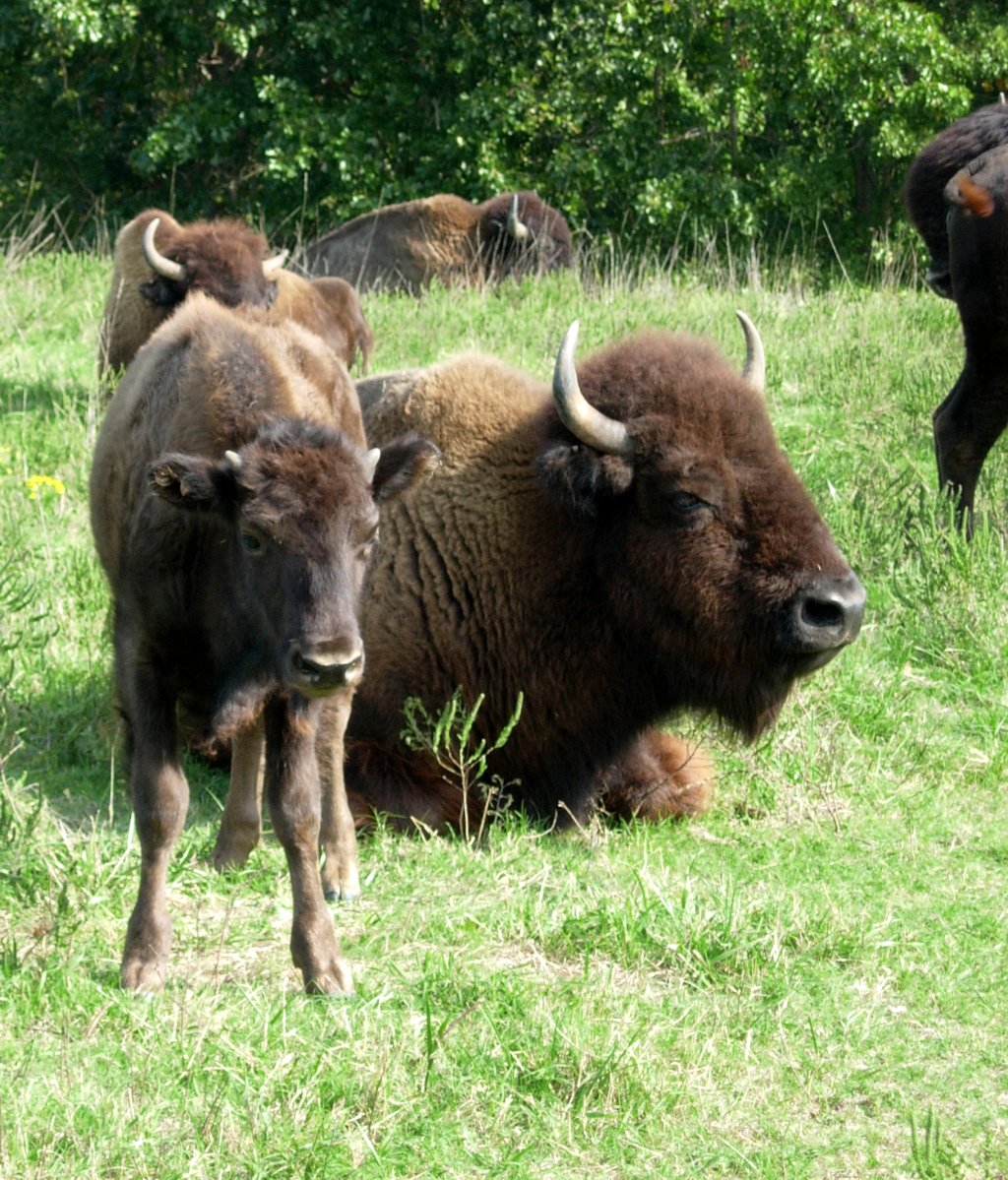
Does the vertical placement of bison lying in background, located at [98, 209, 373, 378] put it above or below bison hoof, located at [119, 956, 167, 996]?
below

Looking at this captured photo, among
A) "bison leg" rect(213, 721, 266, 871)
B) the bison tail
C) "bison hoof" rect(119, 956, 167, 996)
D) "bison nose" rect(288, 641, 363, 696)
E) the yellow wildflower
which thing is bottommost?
the yellow wildflower

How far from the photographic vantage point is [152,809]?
4352 millimetres

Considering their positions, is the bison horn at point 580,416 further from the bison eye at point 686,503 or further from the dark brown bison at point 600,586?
the bison eye at point 686,503

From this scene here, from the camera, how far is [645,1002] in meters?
4.18

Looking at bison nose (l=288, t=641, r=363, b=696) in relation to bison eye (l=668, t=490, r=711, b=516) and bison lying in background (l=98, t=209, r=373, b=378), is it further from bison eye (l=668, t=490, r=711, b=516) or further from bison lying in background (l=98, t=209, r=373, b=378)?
bison lying in background (l=98, t=209, r=373, b=378)

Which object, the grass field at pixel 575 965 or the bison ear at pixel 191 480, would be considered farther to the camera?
the bison ear at pixel 191 480

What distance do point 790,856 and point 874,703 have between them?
1.48 meters

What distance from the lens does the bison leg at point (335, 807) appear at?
5203 mm

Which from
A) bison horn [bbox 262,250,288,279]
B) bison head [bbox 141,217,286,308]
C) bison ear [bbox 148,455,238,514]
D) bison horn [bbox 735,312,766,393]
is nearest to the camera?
bison ear [bbox 148,455,238,514]

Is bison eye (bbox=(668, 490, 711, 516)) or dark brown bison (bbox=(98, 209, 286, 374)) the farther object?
dark brown bison (bbox=(98, 209, 286, 374))

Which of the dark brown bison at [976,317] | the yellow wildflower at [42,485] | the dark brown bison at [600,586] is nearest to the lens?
the dark brown bison at [600,586]

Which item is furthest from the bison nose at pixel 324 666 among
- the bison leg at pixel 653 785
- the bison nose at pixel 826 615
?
the bison leg at pixel 653 785

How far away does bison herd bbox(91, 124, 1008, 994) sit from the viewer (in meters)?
4.22

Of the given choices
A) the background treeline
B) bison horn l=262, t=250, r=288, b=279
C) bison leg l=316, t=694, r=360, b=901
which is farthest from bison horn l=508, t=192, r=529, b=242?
bison leg l=316, t=694, r=360, b=901
